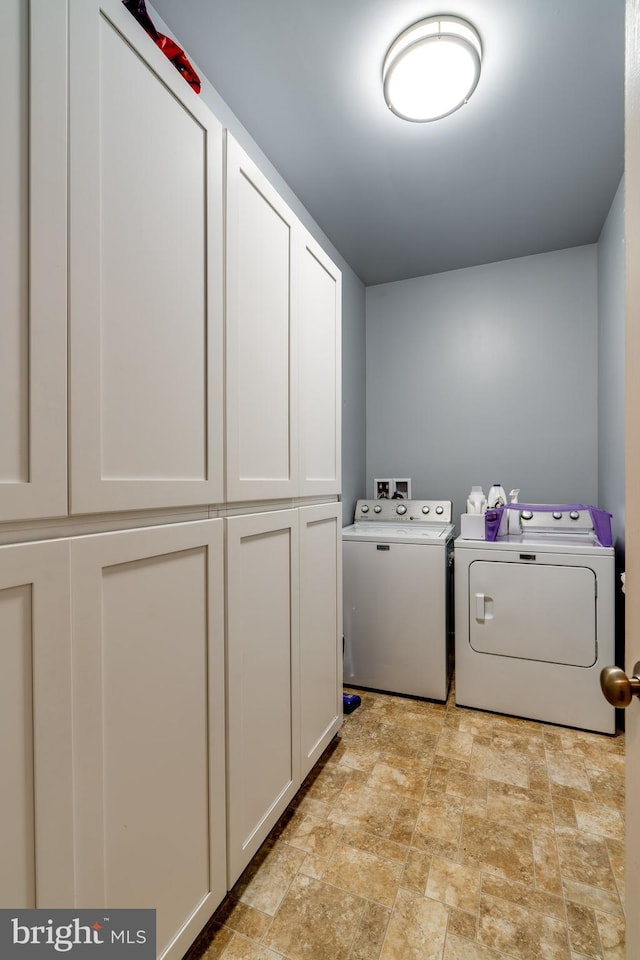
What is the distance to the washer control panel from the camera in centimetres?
286

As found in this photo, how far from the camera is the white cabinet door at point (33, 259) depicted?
63 cm

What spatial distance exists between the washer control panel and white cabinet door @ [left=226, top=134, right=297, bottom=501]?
5.19ft

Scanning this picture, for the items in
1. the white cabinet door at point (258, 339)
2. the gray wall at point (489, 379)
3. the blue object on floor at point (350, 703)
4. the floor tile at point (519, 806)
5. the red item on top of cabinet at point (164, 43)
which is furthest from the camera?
the gray wall at point (489, 379)

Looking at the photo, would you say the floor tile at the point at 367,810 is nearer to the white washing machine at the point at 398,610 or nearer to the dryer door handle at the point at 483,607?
the white washing machine at the point at 398,610

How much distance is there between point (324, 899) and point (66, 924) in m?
0.76

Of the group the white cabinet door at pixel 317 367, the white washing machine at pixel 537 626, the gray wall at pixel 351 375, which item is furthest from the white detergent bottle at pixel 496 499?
the white cabinet door at pixel 317 367

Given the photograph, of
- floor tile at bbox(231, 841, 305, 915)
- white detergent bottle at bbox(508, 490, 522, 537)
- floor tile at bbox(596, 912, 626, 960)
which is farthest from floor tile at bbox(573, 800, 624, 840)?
white detergent bottle at bbox(508, 490, 522, 537)

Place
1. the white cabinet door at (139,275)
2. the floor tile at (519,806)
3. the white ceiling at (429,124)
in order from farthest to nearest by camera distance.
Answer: the floor tile at (519,806), the white ceiling at (429,124), the white cabinet door at (139,275)

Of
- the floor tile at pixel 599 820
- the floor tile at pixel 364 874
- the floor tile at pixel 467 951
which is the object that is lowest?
the floor tile at pixel 599 820

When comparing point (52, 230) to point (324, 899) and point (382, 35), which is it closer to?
point (382, 35)

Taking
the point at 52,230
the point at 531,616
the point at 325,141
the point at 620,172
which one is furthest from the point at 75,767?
the point at 620,172

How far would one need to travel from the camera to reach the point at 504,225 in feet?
8.27

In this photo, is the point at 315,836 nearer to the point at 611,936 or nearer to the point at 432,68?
the point at 611,936

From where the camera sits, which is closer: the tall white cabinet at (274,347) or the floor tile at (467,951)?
the floor tile at (467,951)
